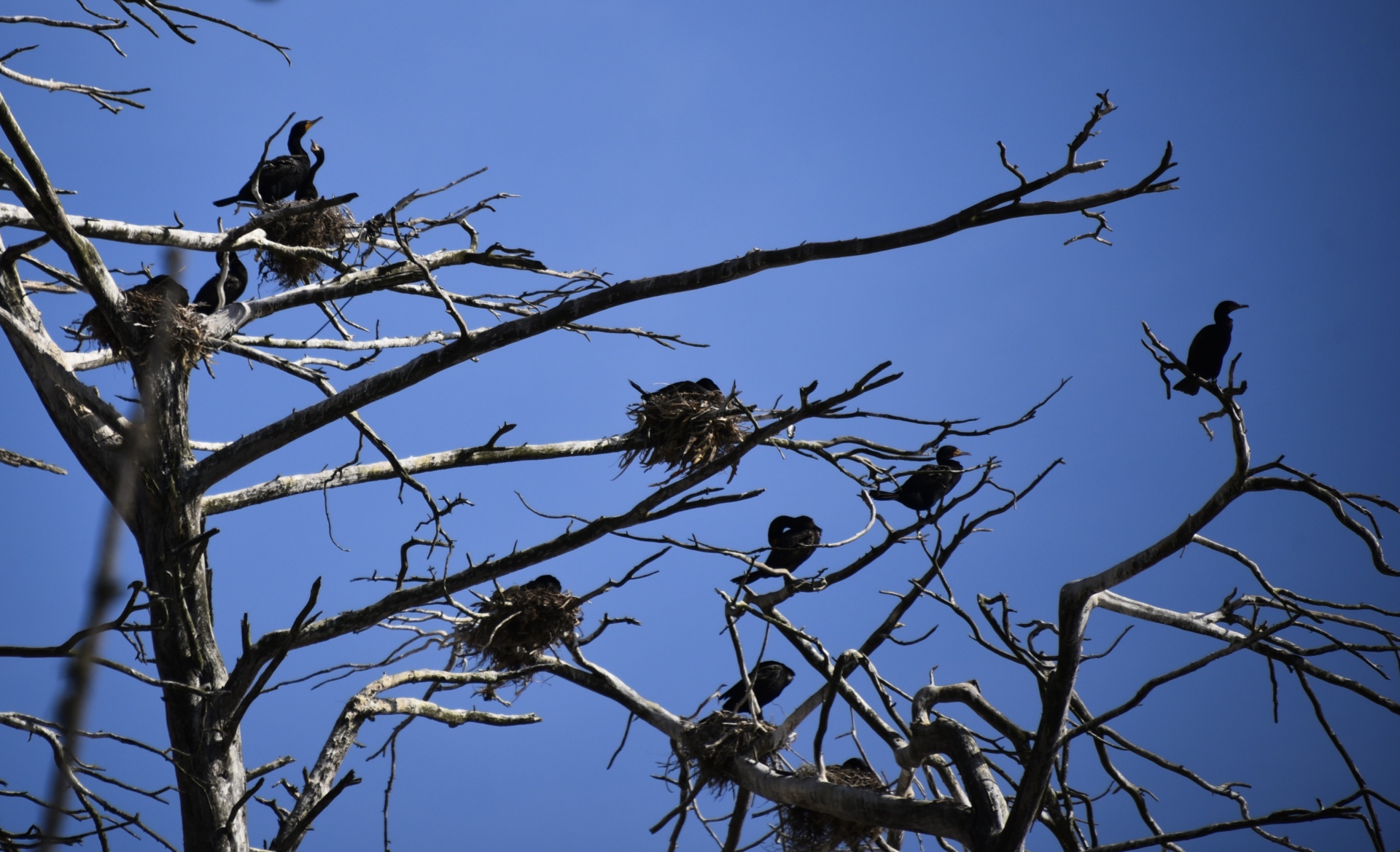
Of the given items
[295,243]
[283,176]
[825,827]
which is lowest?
[825,827]

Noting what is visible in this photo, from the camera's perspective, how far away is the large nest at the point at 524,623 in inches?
222

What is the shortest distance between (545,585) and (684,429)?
4.53 feet

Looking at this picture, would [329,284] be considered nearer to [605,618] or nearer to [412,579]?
[412,579]

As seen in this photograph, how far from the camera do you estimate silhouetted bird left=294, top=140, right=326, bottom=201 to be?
326 inches

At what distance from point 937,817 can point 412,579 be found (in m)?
2.50

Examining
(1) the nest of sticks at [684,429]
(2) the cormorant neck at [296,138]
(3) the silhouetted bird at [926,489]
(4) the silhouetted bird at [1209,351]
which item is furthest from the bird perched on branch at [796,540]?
(2) the cormorant neck at [296,138]

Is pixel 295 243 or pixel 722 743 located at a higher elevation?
pixel 295 243

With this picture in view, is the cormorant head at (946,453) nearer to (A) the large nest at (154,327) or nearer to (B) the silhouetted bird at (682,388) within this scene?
(B) the silhouetted bird at (682,388)

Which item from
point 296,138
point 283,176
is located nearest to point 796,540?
point 283,176

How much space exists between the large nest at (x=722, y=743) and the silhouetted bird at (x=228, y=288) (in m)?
3.67

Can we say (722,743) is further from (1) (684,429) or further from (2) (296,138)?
(2) (296,138)

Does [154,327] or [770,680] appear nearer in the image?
[154,327]

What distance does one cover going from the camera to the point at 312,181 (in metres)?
8.49

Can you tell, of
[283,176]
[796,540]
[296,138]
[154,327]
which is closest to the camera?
[154,327]
